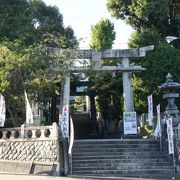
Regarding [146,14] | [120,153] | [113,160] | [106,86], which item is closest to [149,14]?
[146,14]

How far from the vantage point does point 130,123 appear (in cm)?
2369

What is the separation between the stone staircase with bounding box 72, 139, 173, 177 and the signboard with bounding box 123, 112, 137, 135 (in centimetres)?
251

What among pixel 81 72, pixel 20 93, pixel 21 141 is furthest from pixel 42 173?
pixel 81 72

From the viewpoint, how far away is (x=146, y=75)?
1095 inches

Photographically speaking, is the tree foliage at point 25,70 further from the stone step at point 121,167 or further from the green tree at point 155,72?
the green tree at point 155,72

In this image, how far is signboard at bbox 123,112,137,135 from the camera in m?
23.3

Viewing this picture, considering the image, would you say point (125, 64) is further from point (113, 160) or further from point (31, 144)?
point (31, 144)

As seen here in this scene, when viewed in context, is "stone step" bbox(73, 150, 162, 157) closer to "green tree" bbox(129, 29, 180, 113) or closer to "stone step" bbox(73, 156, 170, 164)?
"stone step" bbox(73, 156, 170, 164)

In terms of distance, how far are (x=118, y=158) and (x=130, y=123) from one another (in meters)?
4.93

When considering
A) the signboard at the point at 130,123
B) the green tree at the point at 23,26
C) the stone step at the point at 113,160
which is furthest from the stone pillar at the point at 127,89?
the stone step at the point at 113,160

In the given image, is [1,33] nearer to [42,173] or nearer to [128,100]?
[128,100]

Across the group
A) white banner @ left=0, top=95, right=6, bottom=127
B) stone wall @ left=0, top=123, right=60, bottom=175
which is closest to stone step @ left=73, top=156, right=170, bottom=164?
stone wall @ left=0, top=123, right=60, bottom=175

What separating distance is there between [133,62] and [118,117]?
606 centimetres

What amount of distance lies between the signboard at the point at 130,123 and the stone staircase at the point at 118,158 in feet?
8.25
